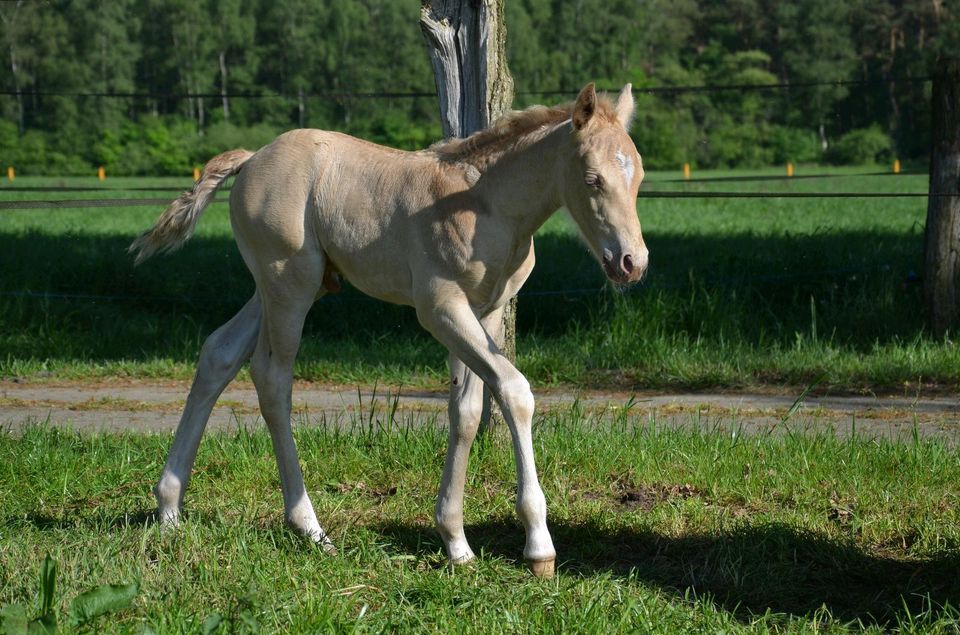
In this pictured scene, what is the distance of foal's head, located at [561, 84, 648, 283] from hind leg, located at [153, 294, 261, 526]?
171cm

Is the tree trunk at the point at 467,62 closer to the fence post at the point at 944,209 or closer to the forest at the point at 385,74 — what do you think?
the fence post at the point at 944,209

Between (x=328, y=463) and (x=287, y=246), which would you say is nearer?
(x=287, y=246)

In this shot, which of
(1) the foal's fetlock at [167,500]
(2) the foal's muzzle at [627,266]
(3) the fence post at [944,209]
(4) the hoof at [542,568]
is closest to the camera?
(2) the foal's muzzle at [627,266]

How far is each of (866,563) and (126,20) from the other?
59.1 meters

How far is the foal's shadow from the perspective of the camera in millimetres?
4422

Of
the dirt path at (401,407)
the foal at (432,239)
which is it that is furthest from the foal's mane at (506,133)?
the dirt path at (401,407)

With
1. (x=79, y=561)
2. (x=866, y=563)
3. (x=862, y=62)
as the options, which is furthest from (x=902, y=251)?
(x=862, y=62)

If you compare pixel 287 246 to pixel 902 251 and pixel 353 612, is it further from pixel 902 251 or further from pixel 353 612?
pixel 902 251

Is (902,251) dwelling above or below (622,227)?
below

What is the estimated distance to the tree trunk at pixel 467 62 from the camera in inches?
239

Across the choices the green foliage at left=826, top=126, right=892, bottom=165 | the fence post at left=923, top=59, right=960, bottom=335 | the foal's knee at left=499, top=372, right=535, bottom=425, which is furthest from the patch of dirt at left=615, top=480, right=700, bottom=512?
the green foliage at left=826, top=126, right=892, bottom=165

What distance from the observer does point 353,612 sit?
3.99 metres

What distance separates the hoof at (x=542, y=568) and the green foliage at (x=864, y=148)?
6145 centimetres

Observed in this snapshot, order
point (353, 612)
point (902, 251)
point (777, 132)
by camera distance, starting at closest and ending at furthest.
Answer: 1. point (353, 612)
2. point (902, 251)
3. point (777, 132)
